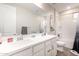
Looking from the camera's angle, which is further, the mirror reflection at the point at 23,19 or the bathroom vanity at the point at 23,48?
the mirror reflection at the point at 23,19

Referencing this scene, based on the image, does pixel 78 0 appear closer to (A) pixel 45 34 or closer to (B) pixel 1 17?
(A) pixel 45 34

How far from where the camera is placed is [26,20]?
5.74ft

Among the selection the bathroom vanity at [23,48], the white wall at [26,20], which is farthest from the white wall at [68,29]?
the white wall at [26,20]

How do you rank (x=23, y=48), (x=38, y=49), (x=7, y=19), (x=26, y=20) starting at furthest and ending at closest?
(x=26, y=20) < (x=38, y=49) < (x=7, y=19) < (x=23, y=48)

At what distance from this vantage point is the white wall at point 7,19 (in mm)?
1424

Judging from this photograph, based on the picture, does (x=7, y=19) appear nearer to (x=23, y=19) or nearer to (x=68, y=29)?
(x=23, y=19)

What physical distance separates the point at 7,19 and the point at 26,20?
0.42m

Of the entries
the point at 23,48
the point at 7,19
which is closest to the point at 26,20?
the point at 7,19

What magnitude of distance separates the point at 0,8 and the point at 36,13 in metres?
0.82

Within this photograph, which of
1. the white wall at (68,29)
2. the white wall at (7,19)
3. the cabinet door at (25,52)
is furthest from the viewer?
the white wall at (68,29)

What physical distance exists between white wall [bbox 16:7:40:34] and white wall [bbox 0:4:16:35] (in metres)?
0.09

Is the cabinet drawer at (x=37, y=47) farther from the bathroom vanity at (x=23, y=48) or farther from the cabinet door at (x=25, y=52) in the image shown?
the cabinet door at (x=25, y=52)

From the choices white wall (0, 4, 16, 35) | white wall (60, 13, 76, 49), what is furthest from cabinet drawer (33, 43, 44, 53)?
white wall (60, 13, 76, 49)

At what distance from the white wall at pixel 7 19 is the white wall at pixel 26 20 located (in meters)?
0.09
